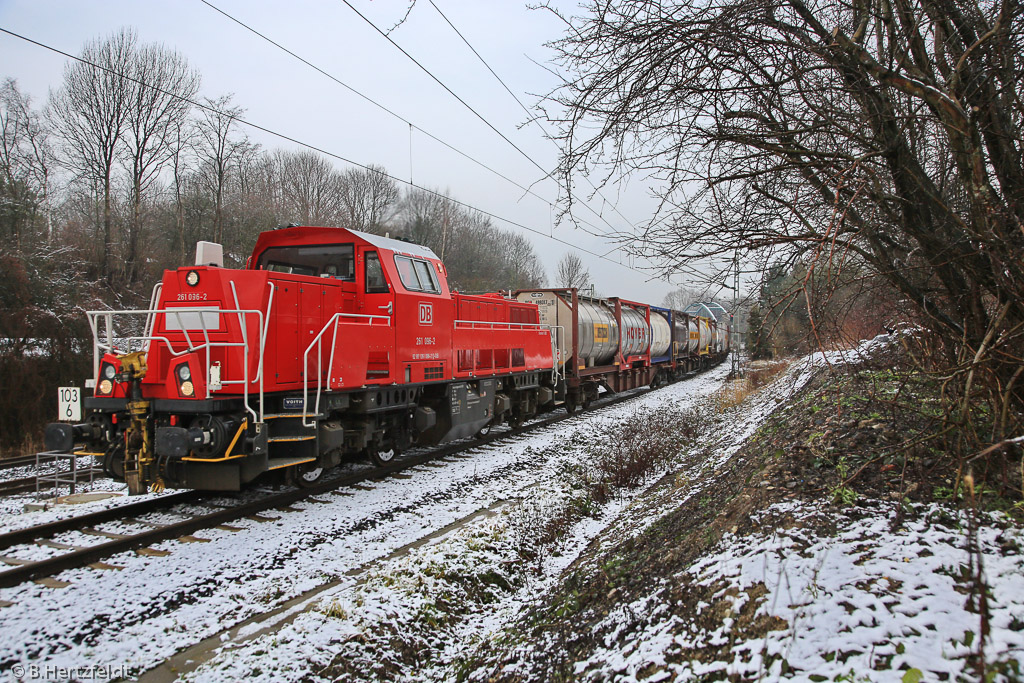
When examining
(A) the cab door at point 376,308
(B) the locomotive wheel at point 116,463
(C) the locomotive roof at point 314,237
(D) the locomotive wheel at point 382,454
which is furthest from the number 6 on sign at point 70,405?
(D) the locomotive wheel at point 382,454

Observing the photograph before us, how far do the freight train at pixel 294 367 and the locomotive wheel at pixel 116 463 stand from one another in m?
0.01

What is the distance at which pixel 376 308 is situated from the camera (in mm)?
8414

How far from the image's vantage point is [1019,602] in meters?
2.75

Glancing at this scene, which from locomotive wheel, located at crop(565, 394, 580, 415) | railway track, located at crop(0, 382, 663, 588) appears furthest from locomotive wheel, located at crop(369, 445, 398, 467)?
locomotive wheel, located at crop(565, 394, 580, 415)

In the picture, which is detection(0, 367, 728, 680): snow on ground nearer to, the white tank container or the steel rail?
the steel rail

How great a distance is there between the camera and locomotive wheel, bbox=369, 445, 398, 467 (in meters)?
8.80

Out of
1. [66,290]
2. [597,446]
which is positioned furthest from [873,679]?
[66,290]

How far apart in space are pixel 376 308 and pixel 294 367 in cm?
158

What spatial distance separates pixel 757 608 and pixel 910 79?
12.3 ft

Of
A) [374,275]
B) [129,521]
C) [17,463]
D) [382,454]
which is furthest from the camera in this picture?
[17,463]

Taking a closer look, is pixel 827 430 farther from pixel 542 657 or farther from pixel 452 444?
pixel 452 444

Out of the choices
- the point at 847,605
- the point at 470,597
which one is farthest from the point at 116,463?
the point at 847,605

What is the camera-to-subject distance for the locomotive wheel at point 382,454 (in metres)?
8.80

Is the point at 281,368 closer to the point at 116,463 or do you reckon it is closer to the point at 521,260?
the point at 116,463
